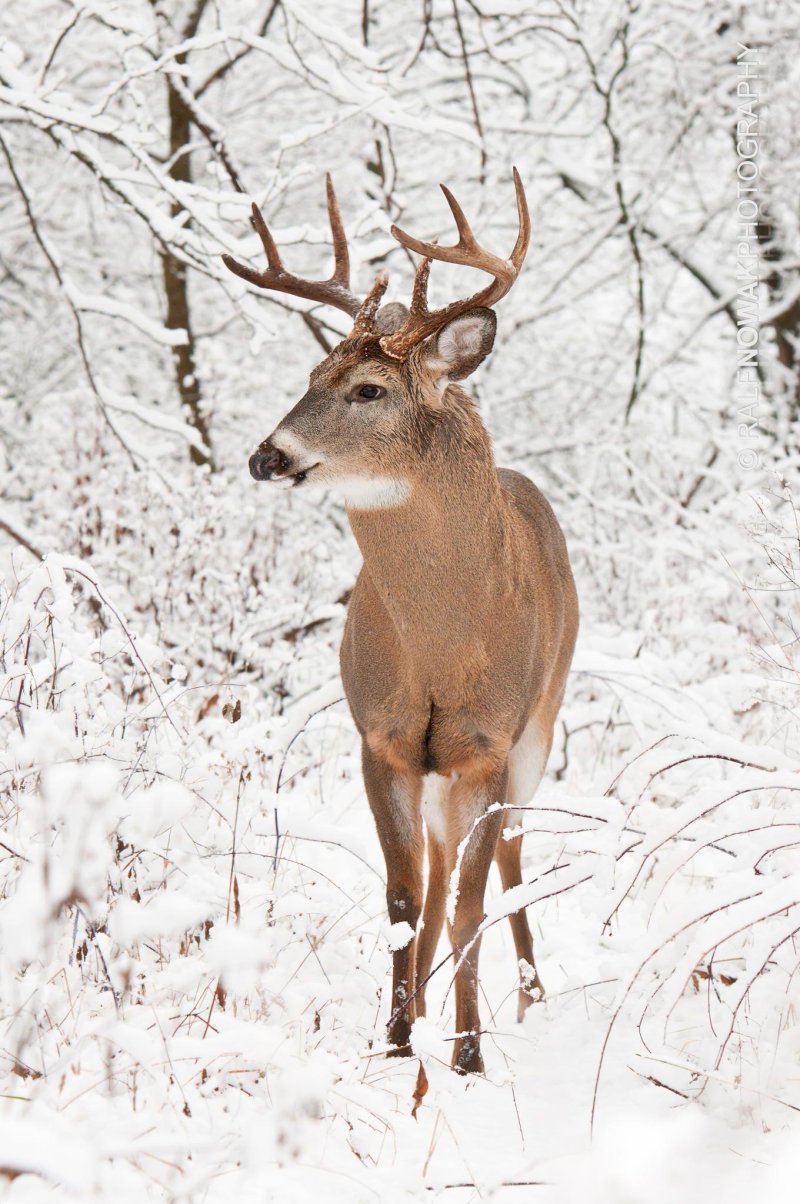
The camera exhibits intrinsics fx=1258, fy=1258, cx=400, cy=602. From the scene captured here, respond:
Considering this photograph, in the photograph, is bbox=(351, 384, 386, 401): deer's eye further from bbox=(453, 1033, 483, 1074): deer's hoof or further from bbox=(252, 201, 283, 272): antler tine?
bbox=(453, 1033, 483, 1074): deer's hoof

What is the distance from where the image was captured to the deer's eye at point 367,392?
12.3 feet

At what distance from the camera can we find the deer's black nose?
358 centimetres

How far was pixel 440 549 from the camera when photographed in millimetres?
3705

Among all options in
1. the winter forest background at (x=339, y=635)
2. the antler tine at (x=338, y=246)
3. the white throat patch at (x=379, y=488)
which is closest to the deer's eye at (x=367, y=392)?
the white throat patch at (x=379, y=488)

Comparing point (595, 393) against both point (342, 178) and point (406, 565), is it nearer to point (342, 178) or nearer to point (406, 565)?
point (342, 178)

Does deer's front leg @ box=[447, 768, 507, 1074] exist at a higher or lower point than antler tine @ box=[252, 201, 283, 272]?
lower

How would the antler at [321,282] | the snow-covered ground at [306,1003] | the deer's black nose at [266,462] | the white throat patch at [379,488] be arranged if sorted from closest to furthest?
the snow-covered ground at [306,1003] → the deer's black nose at [266,462] → the white throat patch at [379,488] → the antler at [321,282]

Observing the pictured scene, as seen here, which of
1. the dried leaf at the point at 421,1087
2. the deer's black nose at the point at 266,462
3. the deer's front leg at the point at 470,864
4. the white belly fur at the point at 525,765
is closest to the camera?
the dried leaf at the point at 421,1087

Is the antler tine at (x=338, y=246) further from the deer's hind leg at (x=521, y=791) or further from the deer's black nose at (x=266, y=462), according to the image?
the deer's hind leg at (x=521, y=791)

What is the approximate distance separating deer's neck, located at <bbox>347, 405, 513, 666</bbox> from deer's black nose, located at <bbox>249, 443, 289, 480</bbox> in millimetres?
292

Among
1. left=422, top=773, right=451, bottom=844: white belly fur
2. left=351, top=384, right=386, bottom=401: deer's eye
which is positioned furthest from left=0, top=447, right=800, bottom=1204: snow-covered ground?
left=351, top=384, right=386, bottom=401: deer's eye

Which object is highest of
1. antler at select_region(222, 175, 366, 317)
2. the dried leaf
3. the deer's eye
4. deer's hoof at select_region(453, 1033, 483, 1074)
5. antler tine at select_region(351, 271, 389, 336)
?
antler at select_region(222, 175, 366, 317)

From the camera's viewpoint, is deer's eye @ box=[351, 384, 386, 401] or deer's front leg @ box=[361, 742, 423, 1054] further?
deer's eye @ box=[351, 384, 386, 401]

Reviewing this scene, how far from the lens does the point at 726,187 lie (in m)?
12.3
